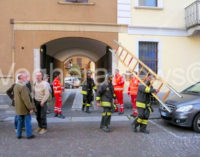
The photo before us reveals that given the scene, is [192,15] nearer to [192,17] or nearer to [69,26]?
[192,17]

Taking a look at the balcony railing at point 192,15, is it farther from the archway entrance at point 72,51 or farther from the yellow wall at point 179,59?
the archway entrance at point 72,51

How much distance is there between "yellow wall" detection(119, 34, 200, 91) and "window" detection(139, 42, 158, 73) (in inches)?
10.9

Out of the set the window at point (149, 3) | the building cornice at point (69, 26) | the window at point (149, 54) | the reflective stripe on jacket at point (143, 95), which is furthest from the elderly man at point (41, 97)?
the window at point (149, 3)

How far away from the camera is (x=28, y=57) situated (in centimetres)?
904

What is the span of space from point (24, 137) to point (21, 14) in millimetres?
6274

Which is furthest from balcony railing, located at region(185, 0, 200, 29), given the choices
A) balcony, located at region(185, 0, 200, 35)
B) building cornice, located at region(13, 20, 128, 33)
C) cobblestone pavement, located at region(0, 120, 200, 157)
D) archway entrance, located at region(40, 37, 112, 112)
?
cobblestone pavement, located at region(0, 120, 200, 157)

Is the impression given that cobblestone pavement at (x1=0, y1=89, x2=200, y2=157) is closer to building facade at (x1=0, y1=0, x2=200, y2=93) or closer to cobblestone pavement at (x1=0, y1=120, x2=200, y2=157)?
cobblestone pavement at (x1=0, y1=120, x2=200, y2=157)

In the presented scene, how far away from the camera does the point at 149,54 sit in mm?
9977

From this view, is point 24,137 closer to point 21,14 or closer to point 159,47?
point 21,14

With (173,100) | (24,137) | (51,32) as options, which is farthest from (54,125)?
(51,32)

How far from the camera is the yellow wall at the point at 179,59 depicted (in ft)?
32.4

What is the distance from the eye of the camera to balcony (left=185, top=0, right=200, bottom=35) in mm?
9156

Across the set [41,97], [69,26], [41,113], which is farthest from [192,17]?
[41,113]

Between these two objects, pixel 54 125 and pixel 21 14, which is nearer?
pixel 54 125
